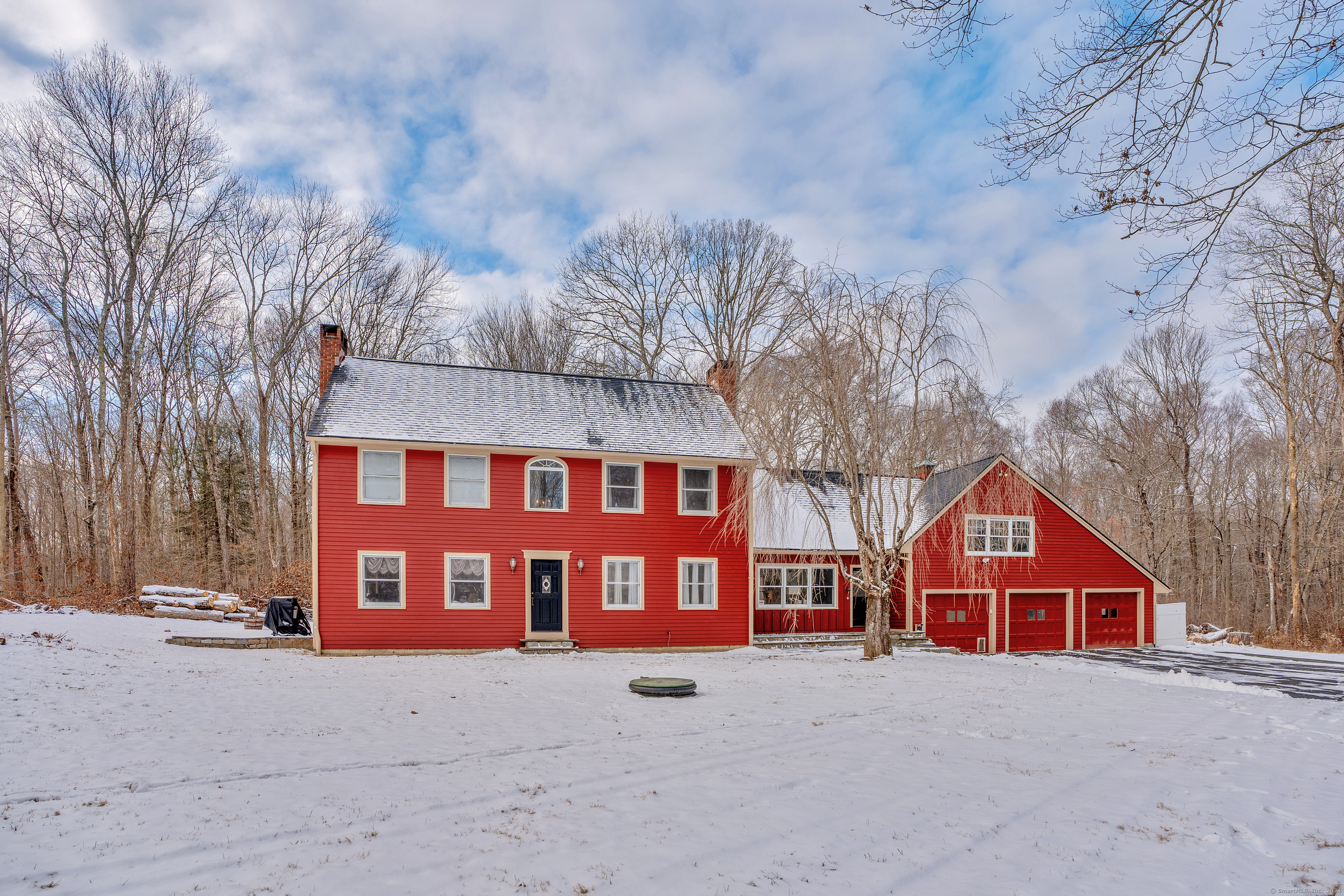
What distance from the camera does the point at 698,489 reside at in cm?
1991

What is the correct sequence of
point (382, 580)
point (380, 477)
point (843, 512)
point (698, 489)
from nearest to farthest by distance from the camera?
point (382, 580) < point (380, 477) < point (698, 489) < point (843, 512)

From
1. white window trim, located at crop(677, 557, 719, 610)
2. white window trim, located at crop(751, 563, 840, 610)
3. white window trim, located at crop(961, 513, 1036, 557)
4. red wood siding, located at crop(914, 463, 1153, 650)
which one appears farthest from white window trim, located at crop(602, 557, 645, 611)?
white window trim, located at crop(961, 513, 1036, 557)

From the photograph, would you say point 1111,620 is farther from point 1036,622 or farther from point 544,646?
point 544,646

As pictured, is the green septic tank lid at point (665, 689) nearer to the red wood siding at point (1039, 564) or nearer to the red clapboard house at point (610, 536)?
the red clapboard house at point (610, 536)

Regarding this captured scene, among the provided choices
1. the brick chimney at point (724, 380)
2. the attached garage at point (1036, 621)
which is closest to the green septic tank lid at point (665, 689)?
the brick chimney at point (724, 380)

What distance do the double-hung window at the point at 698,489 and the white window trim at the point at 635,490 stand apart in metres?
1.16

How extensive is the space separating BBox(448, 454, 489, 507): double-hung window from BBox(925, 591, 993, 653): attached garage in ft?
44.8

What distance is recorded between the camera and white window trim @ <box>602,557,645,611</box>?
18922 millimetres

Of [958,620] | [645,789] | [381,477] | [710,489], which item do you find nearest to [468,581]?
[381,477]

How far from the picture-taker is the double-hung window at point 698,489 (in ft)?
64.9

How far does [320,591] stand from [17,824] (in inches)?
470

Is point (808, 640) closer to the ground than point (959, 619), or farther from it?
closer to the ground

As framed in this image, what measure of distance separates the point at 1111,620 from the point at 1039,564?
11.7ft

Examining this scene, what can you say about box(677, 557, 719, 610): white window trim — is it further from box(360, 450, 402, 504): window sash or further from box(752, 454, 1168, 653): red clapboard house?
box(360, 450, 402, 504): window sash
